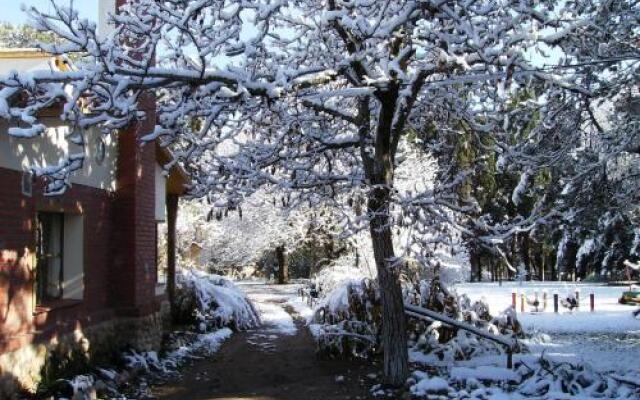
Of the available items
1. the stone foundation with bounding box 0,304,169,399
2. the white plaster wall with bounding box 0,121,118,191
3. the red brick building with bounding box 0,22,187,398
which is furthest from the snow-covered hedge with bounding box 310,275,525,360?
the white plaster wall with bounding box 0,121,118,191

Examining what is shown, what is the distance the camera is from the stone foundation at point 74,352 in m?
7.30

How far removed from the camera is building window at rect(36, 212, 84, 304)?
29.5 feet

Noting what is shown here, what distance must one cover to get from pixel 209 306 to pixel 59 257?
7.22m

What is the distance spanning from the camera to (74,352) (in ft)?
29.0

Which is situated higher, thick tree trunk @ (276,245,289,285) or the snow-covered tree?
the snow-covered tree

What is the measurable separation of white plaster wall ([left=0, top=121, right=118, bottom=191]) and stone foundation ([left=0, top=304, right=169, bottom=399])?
2078 mm

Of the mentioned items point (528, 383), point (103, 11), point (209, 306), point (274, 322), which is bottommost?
point (274, 322)

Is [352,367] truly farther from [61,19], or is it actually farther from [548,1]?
[61,19]

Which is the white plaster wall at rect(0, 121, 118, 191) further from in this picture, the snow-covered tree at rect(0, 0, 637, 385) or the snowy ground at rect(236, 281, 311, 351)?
the snowy ground at rect(236, 281, 311, 351)

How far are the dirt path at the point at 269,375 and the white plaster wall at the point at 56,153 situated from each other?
3.17 meters

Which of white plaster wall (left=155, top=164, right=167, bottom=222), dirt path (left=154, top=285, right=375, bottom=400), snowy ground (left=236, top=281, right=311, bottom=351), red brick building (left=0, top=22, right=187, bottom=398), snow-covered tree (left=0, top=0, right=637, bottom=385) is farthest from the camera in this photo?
snowy ground (left=236, top=281, right=311, bottom=351)

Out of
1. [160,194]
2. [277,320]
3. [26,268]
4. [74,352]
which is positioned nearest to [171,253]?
[160,194]

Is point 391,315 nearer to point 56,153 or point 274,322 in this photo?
point 56,153

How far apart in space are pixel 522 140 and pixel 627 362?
4607 millimetres
